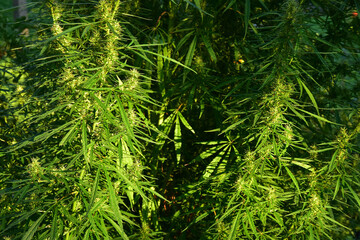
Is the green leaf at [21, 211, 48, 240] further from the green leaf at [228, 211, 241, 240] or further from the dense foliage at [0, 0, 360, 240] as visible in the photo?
the green leaf at [228, 211, 241, 240]

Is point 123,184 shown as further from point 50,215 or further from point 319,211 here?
point 319,211

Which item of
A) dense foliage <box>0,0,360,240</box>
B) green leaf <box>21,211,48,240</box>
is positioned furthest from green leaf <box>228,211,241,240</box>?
green leaf <box>21,211,48,240</box>

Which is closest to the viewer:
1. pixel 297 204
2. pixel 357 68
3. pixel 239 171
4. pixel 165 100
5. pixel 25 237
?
pixel 25 237

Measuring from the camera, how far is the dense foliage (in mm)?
1357

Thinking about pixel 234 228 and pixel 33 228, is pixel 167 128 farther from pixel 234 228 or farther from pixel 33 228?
pixel 33 228

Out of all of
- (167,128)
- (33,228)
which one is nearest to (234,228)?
(167,128)

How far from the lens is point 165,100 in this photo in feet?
6.69

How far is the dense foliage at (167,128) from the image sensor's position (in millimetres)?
1357

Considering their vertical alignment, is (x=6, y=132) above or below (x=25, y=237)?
below

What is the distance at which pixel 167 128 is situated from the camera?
1.99 m

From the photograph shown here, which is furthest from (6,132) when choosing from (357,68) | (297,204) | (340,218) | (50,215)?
(340,218)

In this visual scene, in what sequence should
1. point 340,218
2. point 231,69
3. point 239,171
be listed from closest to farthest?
point 239,171 → point 231,69 → point 340,218

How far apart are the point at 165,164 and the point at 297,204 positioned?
0.82m

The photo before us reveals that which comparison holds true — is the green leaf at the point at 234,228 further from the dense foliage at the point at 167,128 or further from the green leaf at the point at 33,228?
the green leaf at the point at 33,228
